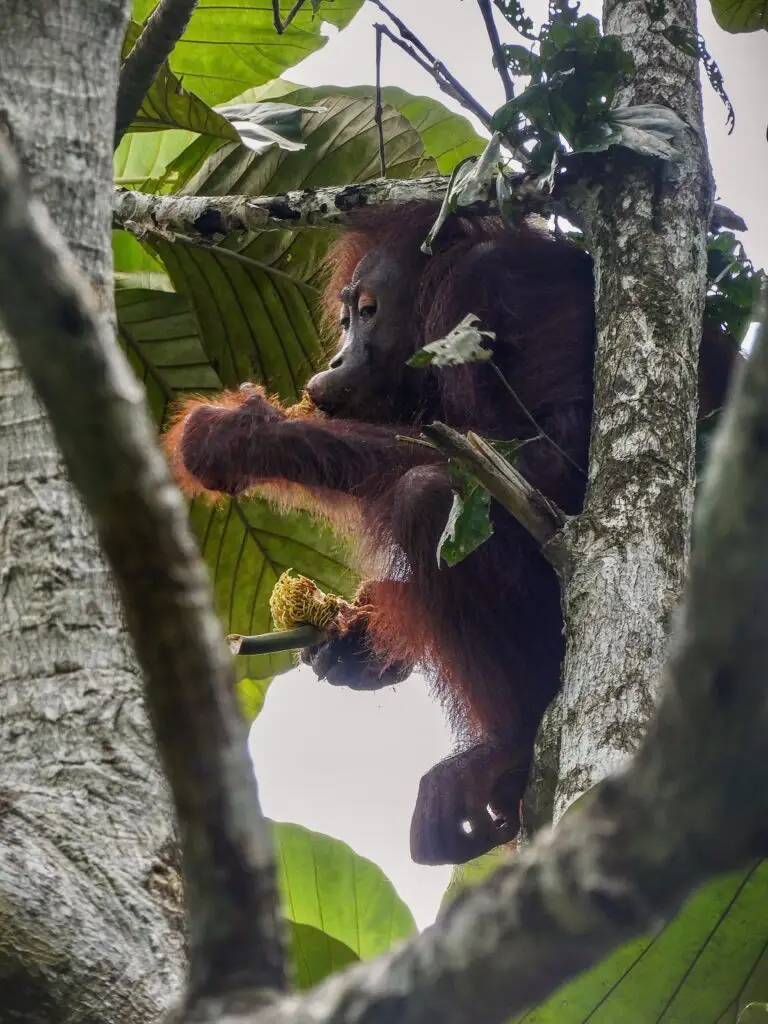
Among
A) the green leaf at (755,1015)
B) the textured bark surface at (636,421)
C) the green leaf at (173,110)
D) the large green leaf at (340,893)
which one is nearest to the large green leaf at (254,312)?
the green leaf at (173,110)

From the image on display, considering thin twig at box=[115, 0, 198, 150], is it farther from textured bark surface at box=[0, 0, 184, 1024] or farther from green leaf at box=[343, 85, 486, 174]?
green leaf at box=[343, 85, 486, 174]

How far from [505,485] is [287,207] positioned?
1.27m

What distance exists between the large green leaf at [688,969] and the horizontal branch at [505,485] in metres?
0.75

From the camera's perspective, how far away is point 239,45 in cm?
420

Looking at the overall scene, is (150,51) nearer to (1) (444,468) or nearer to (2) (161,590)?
(1) (444,468)

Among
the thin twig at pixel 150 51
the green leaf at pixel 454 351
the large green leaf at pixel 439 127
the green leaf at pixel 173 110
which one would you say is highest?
the large green leaf at pixel 439 127

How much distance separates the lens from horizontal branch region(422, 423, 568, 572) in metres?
2.05

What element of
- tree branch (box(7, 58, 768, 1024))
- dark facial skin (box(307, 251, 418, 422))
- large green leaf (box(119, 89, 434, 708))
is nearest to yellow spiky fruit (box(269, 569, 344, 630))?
dark facial skin (box(307, 251, 418, 422))

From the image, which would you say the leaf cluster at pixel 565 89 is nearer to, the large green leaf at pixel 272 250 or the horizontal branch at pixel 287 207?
the horizontal branch at pixel 287 207

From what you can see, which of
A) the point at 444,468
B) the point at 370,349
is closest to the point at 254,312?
the point at 370,349

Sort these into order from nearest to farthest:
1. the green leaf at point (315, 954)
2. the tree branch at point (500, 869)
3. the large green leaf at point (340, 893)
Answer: the tree branch at point (500, 869)
the green leaf at point (315, 954)
the large green leaf at point (340, 893)

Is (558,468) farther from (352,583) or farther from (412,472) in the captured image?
(352,583)

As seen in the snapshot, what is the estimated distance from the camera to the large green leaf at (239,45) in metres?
4.15

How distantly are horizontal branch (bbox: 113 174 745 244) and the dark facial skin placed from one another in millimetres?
471
